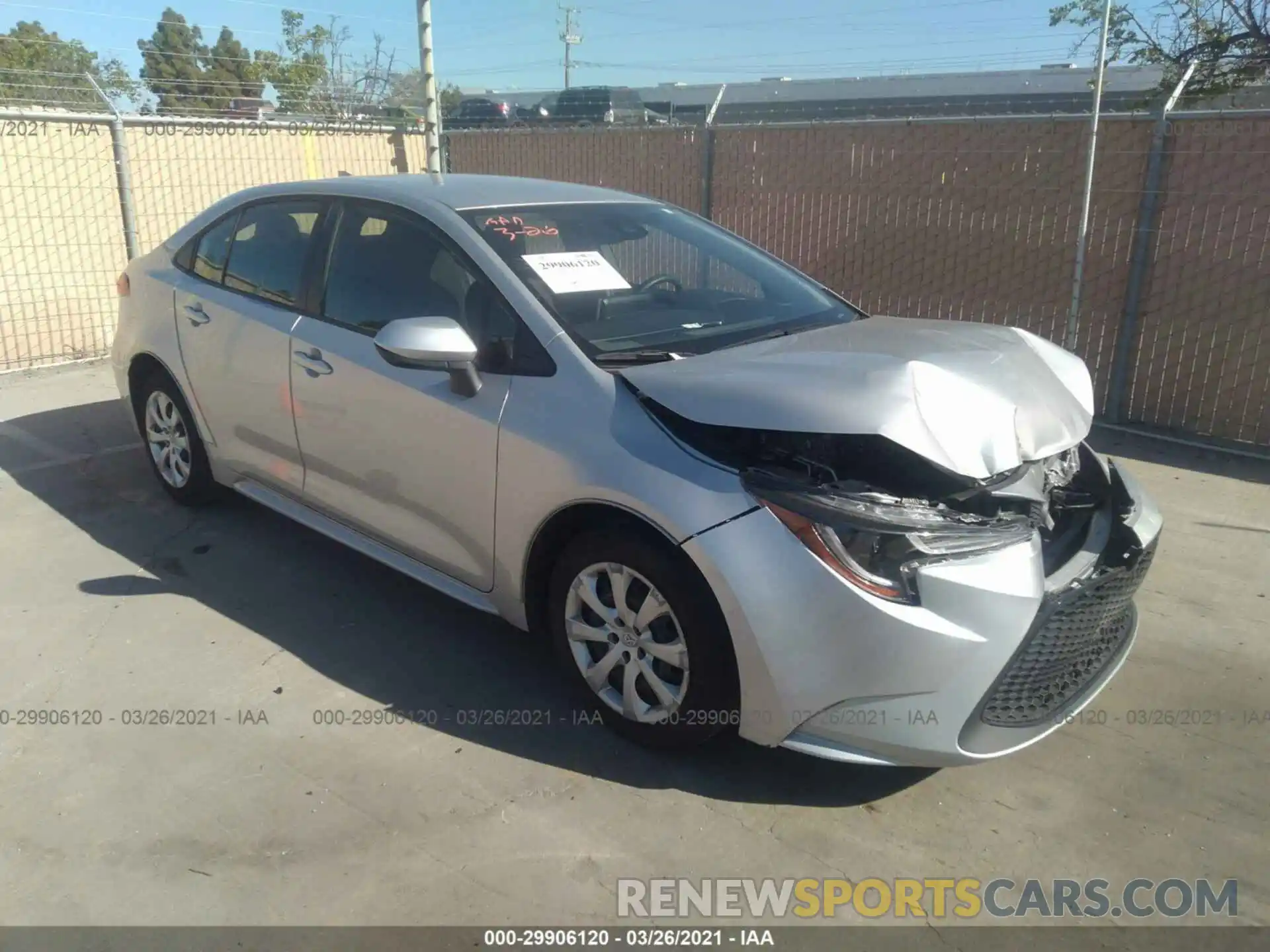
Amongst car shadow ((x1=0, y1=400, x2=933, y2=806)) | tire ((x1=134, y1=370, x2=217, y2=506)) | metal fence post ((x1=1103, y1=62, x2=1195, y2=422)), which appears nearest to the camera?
car shadow ((x1=0, y1=400, x2=933, y2=806))

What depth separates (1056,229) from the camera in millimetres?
7250

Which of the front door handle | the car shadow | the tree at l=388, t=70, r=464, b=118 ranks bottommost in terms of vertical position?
the car shadow

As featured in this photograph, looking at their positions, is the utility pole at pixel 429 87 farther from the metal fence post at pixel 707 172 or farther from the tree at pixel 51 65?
the tree at pixel 51 65

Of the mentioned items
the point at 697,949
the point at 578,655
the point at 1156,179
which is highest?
the point at 1156,179

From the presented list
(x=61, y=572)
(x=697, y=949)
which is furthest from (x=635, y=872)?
(x=61, y=572)

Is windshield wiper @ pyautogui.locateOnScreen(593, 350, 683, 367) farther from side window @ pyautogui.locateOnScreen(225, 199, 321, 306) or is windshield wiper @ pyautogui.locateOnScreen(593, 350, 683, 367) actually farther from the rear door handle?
the rear door handle

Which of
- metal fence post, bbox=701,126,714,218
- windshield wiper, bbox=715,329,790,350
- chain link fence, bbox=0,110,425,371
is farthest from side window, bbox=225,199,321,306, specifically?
metal fence post, bbox=701,126,714,218

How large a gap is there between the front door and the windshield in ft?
0.94

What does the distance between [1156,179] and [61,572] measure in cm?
676

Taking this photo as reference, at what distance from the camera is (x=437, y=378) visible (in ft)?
11.9

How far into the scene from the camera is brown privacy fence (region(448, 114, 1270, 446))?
6488mm

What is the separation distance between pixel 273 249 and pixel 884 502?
10.1 ft

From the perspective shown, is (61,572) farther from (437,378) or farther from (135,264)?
(437,378)

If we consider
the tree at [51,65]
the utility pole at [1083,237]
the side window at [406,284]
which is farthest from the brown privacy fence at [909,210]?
the side window at [406,284]
